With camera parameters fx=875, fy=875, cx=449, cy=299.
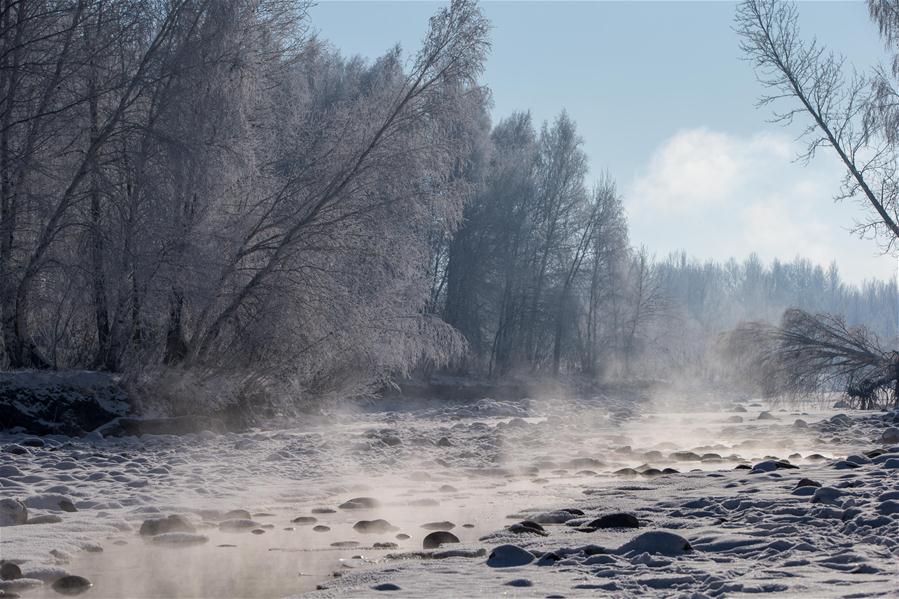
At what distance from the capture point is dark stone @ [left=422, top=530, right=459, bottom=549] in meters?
4.96

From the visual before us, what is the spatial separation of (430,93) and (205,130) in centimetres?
362

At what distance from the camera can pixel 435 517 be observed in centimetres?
609

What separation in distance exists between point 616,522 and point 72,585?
2.90m

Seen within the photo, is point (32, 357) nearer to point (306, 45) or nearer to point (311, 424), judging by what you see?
point (311, 424)

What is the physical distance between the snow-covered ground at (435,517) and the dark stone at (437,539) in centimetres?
7

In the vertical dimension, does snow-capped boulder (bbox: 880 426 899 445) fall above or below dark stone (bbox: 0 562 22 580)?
below

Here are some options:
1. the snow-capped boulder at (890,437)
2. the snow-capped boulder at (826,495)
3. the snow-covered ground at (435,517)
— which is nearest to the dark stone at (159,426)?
the snow-covered ground at (435,517)

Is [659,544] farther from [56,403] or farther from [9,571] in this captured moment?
[56,403]

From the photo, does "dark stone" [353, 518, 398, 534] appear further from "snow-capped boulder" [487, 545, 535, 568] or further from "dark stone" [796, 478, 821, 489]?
"dark stone" [796, 478, 821, 489]

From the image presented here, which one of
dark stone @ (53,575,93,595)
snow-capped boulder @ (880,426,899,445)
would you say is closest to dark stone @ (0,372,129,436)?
dark stone @ (53,575,93,595)

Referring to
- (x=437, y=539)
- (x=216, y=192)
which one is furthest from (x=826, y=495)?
(x=216, y=192)

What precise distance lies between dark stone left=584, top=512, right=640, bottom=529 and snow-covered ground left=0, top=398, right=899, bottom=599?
7 cm

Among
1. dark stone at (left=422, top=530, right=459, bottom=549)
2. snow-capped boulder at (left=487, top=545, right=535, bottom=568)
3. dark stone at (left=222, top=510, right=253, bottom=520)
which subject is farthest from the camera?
dark stone at (left=222, top=510, right=253, bottom=520)

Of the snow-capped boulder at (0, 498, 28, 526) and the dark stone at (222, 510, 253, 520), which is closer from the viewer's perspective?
the snow-capped boulder at (0, 498, 28, 526)
